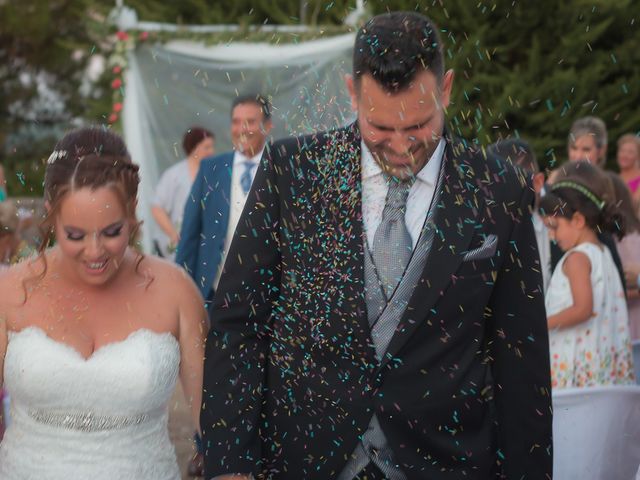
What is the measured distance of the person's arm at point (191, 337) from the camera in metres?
4.22

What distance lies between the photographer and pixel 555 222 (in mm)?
6281

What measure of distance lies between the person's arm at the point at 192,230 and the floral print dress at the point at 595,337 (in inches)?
92.6

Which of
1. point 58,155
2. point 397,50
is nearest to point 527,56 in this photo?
point 58,155

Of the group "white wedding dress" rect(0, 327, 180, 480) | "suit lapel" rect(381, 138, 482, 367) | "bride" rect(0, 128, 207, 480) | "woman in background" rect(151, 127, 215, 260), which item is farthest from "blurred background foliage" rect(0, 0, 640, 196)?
"suit lapel" rect(381, 138, 482, 367)

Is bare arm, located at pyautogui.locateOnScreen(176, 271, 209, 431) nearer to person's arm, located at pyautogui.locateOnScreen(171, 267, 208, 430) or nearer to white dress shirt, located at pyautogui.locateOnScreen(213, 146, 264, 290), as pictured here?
person's arm, located at pyautogui.locateOnScreen(171, 267, 208, 430)

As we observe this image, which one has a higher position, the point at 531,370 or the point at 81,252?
the point at 81,252

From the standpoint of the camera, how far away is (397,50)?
3482mm

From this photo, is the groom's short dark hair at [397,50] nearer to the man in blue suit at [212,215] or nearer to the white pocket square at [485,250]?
the white pocket square at [485,250]

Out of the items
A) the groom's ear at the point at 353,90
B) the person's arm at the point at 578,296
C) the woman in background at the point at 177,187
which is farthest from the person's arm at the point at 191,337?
the woman in background at the point at 177,187

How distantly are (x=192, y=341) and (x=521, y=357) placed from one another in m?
1.23

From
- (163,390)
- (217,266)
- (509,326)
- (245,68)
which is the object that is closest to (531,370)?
(509,326)

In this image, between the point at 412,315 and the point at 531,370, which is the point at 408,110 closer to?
the point at 412,315

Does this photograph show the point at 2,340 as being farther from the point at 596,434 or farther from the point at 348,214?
the point at 596,434

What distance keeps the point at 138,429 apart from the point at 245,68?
27.9 ft
